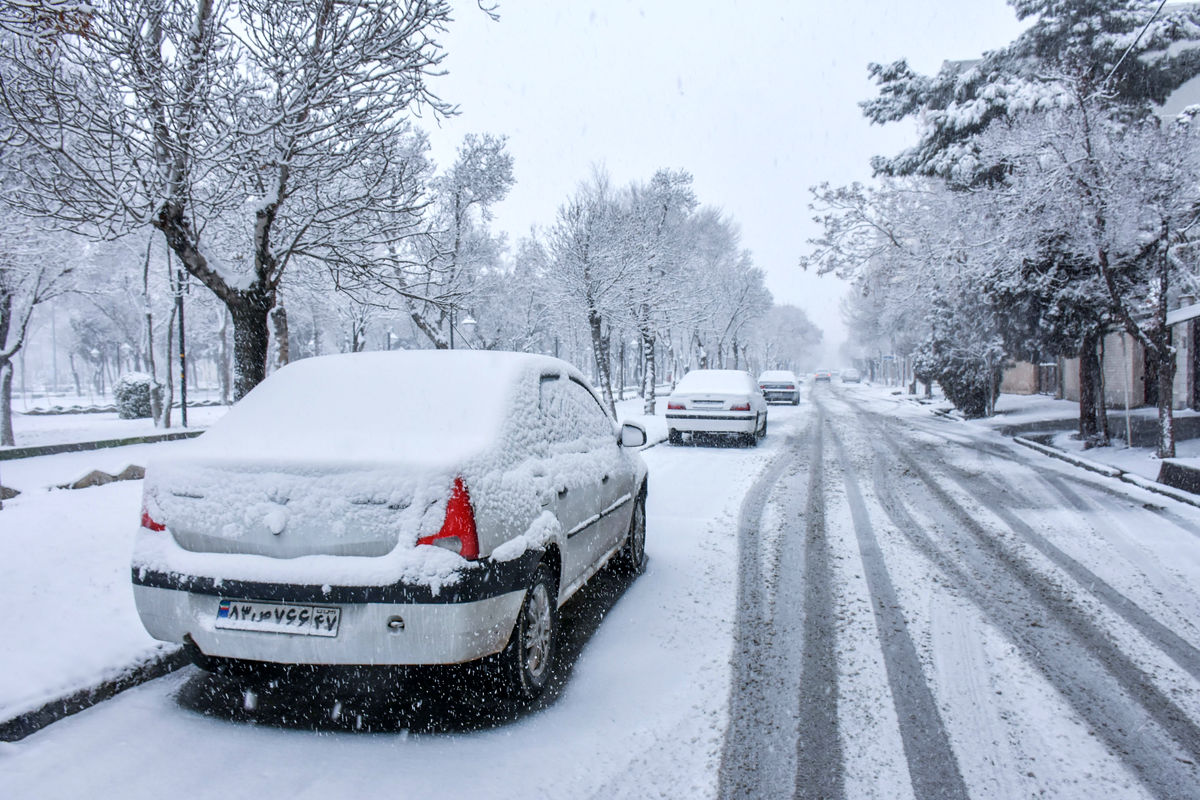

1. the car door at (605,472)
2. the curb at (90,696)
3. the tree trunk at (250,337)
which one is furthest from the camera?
the tree trunk at (250,337)

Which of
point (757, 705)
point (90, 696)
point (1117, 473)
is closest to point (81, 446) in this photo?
point (90, 696)

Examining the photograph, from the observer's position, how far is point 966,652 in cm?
438

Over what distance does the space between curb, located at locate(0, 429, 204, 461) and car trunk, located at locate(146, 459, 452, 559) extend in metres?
14.7

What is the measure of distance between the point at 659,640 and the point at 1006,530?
500cm

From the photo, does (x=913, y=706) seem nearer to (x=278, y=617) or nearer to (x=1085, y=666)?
(x=1085, y=666)

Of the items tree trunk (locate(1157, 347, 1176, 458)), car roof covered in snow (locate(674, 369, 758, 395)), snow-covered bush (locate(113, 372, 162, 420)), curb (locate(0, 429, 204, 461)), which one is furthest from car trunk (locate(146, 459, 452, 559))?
snow-covered bush (locate(113, 372, 162, 420))

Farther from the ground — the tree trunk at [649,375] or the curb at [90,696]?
the tree trunk at [649,375]

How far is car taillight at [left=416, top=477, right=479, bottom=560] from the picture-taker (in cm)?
315

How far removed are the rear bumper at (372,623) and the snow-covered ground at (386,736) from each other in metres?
0.40

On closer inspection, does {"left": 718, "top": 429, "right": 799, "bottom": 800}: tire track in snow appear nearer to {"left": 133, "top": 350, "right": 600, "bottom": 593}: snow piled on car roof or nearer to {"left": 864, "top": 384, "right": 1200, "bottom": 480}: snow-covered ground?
{"left": 133, "top": 350, "right": 600, "bottom": 593}: snow piled on car roof

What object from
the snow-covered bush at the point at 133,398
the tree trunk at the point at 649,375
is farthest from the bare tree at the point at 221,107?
the snow-covered bush at the point at 133,398

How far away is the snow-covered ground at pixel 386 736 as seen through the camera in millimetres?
2910

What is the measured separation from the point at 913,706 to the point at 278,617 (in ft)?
9.86

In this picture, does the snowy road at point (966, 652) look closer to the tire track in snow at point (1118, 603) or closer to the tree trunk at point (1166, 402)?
the tire track in snow at point (1118, 603)
